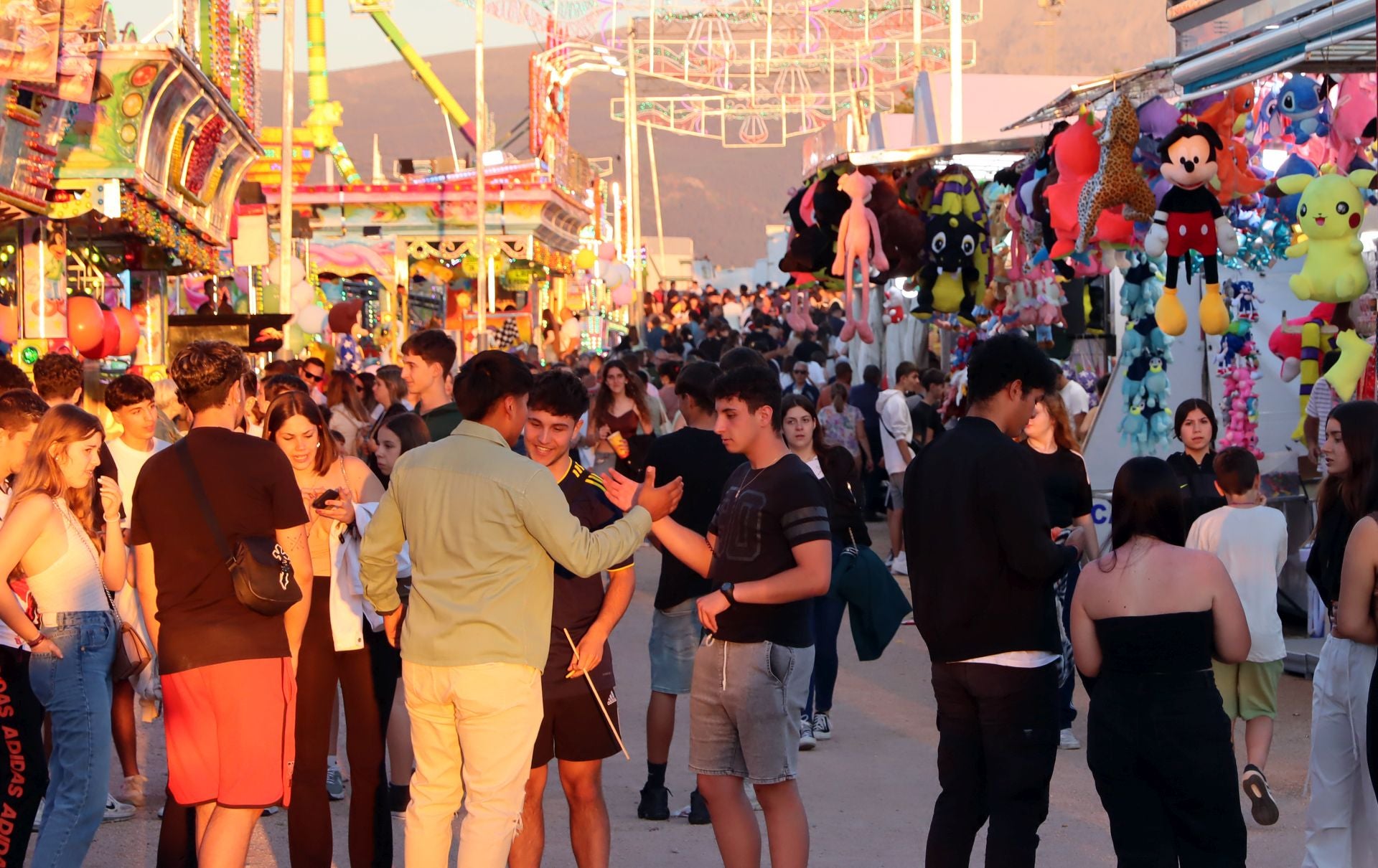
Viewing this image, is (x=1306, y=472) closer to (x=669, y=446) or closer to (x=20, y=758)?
(x=669, y=446)

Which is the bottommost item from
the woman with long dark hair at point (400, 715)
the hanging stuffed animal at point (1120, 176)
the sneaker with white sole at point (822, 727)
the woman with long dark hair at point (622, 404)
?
the sneaker with white sole at point (822, 727)

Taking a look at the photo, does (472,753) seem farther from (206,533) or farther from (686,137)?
(686,137)

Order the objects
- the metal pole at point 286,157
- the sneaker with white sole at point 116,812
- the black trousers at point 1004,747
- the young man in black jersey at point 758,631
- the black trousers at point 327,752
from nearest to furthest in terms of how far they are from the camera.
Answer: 1. the black trousers at point 1004,747
2. the young man in black jersey at point 758,631
3. the black trousers at point 327,752
4. the sneaker with white sole at point 116,812
5. the metal pole at point 286,157

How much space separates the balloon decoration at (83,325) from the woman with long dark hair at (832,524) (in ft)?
27.0

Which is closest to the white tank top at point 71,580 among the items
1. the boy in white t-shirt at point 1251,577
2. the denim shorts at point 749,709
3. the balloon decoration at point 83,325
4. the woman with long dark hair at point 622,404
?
the denim shorts at point 749,709

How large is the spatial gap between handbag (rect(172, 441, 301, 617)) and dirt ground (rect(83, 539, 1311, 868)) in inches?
65.3

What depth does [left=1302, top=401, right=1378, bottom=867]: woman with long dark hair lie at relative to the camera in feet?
15.1

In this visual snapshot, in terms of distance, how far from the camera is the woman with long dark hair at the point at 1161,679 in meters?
4.14

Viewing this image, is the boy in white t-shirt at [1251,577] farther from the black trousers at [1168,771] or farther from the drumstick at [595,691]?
the drumstick at [595,691]

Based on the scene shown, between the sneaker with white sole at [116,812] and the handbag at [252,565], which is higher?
the handbag at [252,565]

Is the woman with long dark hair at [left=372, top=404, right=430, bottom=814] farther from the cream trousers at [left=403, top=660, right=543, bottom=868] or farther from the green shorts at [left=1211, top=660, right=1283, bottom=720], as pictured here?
the green shorts at [left=1211, top=660, right=1283, bottom=720]

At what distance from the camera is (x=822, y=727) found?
7.51m

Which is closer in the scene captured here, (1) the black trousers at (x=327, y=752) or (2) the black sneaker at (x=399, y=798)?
(1) the black trousers at (x=327, y=752)

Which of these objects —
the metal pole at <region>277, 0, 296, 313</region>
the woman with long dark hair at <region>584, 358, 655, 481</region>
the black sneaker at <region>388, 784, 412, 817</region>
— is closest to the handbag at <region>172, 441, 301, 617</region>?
the black sneaker at <region>388, 784, 412, 817</region>
